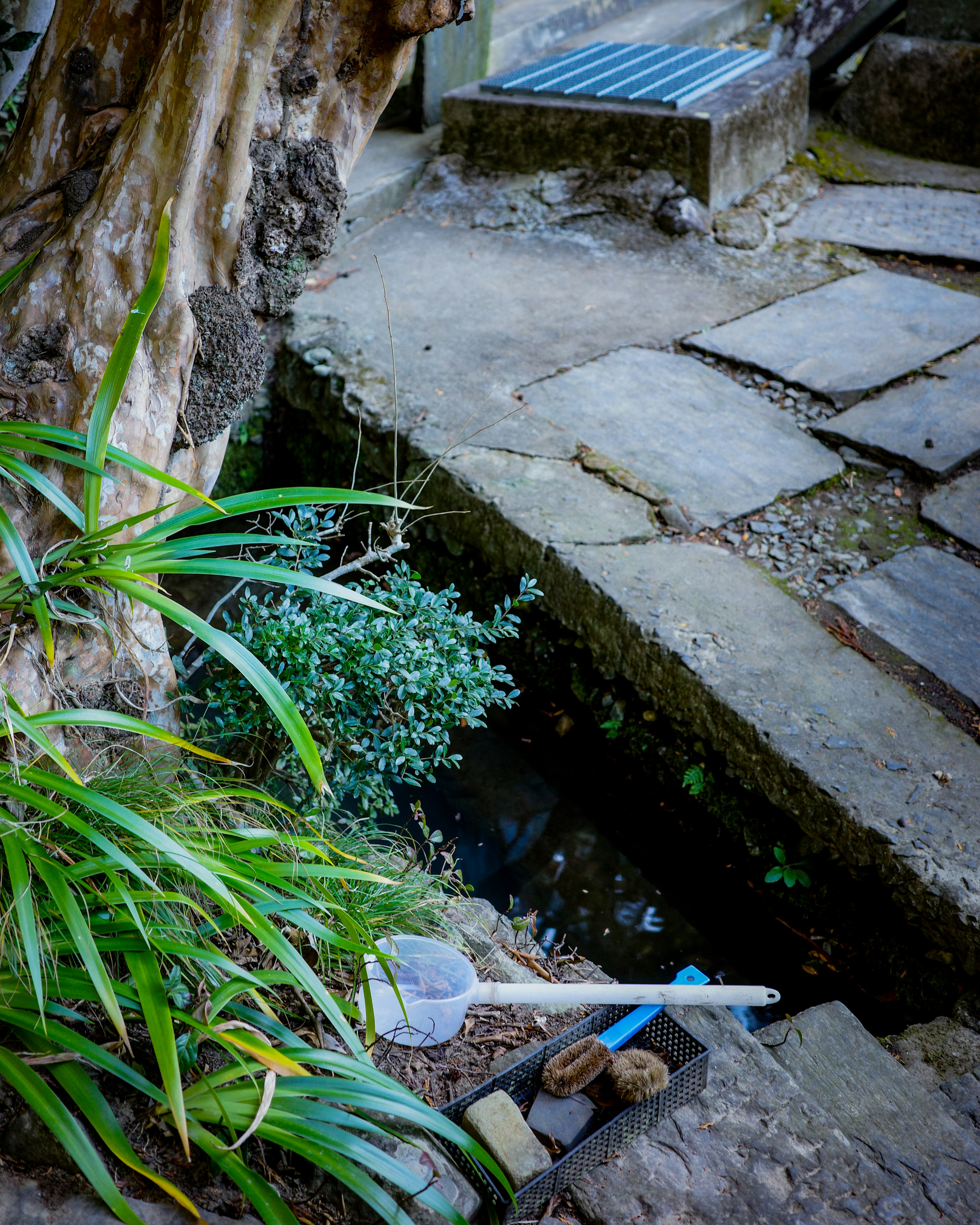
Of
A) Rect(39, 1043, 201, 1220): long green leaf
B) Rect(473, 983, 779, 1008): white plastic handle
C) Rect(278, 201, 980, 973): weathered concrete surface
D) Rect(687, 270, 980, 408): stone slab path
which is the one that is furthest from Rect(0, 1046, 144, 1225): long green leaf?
Rect(687, 270, 980, 408): stone slab path

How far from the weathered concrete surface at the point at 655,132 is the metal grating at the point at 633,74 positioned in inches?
1.7

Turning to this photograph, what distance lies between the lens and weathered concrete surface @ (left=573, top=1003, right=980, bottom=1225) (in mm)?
1403

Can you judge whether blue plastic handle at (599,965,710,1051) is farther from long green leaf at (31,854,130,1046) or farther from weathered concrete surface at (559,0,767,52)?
weathered concrete surface at (559,0,767,52)

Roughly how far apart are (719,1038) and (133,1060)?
3.13 ft

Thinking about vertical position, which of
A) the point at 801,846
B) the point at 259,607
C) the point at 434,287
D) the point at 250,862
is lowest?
the point at 801,846

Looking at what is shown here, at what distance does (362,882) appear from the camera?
5.63 ft

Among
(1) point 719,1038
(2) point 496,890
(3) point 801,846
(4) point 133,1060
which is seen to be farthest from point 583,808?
(4) point 133,1060

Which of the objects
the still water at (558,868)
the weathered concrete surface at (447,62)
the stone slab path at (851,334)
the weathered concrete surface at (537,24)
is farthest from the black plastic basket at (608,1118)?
the weathered concrete surface at (537,24)

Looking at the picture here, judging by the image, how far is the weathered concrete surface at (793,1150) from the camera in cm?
140

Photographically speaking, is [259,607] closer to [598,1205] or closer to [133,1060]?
[133,1060]

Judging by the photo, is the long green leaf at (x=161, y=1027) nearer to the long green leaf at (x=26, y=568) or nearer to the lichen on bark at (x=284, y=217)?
the long green leaf at (x=26, y=568)

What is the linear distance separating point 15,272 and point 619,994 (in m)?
1.63

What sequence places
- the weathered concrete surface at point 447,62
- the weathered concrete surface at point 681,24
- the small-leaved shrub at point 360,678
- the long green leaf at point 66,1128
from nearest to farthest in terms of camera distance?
the long green leaf at point 66,1128
the small-leaved shrub at point 360,678
the weathered concrete surface at point 447,62
the weathered concrete surface at point 681,24

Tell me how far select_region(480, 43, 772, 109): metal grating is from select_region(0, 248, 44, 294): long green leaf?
3.30 m
